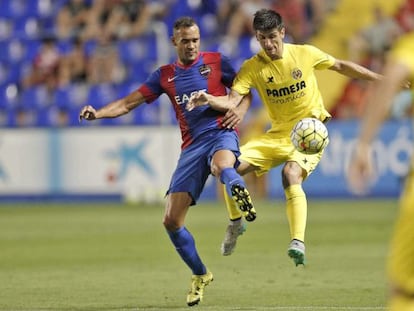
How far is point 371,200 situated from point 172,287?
1115 centimetres

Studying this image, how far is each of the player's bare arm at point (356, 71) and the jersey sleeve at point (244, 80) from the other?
0.72 metres

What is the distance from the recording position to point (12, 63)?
2367cm

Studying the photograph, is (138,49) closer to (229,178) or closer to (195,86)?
(195,86)

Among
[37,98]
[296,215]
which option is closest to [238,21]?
[37,98]

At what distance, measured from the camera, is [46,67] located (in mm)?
23141

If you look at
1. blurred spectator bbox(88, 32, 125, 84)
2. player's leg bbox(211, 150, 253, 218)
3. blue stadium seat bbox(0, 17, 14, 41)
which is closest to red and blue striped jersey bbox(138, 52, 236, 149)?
player's leg bbox(211, 150, 253, 218)

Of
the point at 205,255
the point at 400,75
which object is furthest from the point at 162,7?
the point at 400,75

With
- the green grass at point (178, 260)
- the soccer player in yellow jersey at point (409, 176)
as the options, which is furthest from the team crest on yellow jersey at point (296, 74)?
the soccer player in yellow jersey at point (409, 176)

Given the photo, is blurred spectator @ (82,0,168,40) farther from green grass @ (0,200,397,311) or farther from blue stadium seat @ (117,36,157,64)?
green grass @ (0,200,397,311)

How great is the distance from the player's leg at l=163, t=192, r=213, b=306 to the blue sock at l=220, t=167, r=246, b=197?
0.46 metres

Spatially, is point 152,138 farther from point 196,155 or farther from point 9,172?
point 196,155

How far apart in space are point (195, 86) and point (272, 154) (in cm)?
102

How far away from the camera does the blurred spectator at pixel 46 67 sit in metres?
23.0

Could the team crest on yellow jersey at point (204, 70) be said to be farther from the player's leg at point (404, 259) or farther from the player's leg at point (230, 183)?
the player's leg at point (404, 259)
